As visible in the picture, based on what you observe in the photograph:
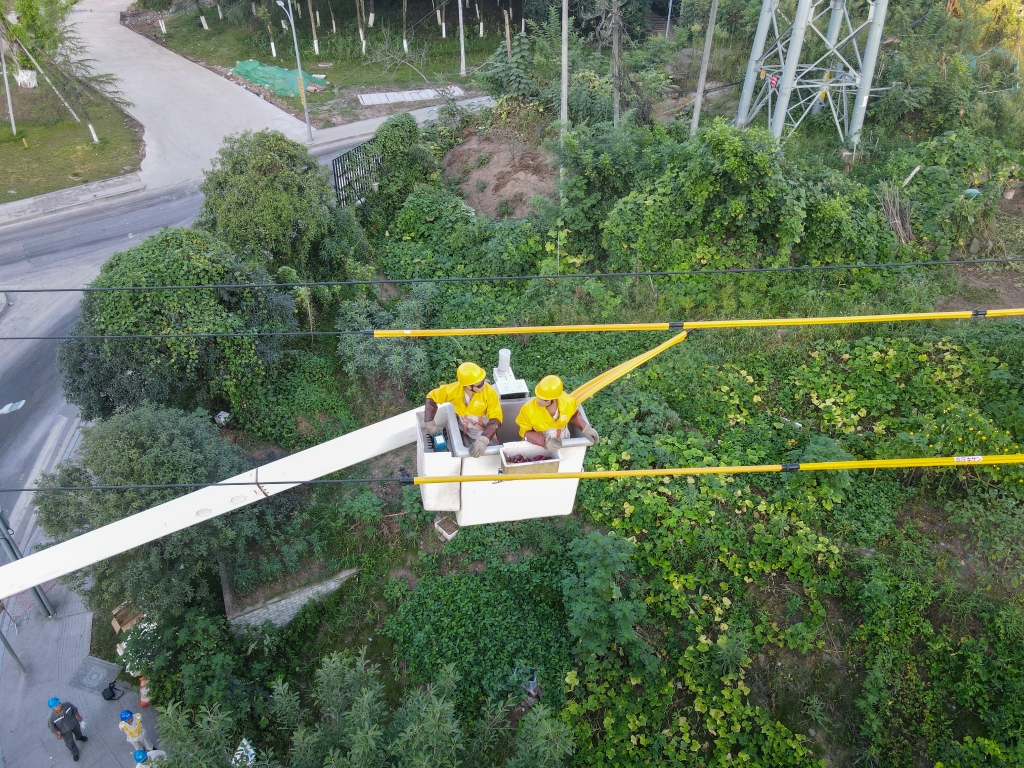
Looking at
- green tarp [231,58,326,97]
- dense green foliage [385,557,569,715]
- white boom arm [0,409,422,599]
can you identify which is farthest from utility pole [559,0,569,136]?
green tarp [231,58,326,97]

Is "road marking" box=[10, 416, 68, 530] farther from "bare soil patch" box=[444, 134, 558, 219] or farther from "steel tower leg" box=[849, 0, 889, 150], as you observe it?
"steel tower leg" box=[849, 0, 889, 150]

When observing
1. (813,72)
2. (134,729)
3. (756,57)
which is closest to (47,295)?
(134,729)

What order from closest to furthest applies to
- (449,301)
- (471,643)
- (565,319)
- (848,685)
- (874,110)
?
(848,685) → (471,643) → (565,319) → (449,301) → (874,110)

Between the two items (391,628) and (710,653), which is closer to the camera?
(710,653)

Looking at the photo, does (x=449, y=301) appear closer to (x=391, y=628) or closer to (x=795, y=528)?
(x=391, y=628)

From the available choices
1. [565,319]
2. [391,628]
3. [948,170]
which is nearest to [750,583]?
[391,628]

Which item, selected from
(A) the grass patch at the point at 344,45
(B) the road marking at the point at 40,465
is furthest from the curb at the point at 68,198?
(B) the road marking at the point at 40,465

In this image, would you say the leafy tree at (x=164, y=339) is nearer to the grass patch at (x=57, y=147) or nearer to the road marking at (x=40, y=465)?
the road marking at (x=40, y=465)

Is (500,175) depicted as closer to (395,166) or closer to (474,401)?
(395,166)
